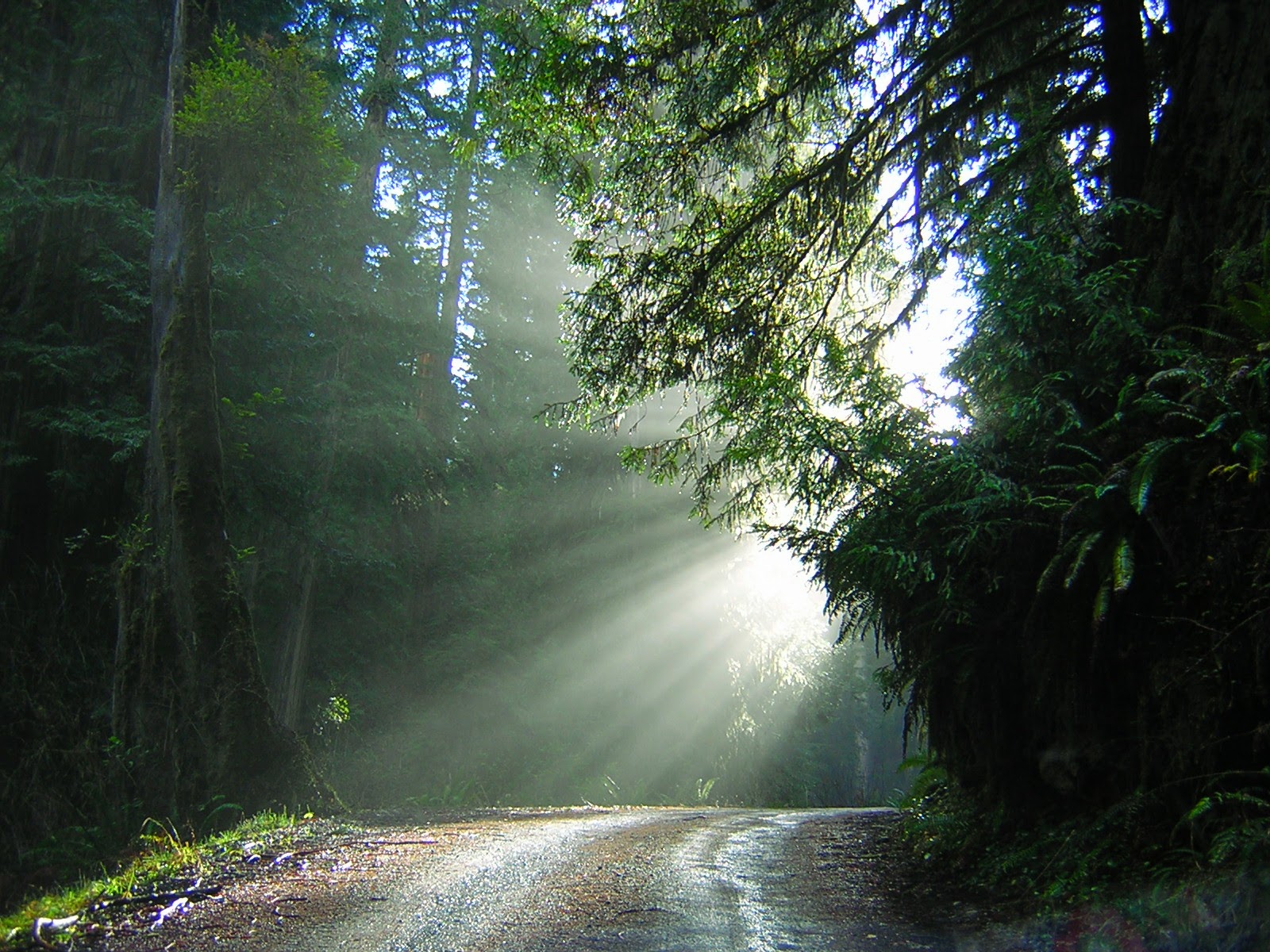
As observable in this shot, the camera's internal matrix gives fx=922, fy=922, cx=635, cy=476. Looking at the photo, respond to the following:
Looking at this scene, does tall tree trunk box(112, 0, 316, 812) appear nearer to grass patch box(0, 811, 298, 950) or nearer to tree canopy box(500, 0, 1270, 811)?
grass patch box(0, 811, 298, 950)

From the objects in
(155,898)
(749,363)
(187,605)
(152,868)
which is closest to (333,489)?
(187,605)

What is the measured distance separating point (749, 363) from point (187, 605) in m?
6.58

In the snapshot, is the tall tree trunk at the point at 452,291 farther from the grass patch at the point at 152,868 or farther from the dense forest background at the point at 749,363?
the grass patch at the point at 152,868

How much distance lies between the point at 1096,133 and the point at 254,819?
9.80 metres

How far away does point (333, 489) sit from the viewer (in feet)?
62.6

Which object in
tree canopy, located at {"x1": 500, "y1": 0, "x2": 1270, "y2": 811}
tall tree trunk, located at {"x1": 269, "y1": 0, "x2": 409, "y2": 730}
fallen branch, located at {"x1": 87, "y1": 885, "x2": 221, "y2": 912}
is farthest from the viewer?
tall tree trunk, located at {"x1": 269, "y1": 0, "x2": 409, "y2": 730}

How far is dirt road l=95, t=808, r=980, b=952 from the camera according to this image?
4.26 m

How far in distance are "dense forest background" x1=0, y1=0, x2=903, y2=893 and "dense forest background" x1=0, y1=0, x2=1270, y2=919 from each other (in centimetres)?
9

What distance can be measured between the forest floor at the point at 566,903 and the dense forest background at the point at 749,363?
0.70m

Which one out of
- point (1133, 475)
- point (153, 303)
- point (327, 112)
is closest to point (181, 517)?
point (153, 303)

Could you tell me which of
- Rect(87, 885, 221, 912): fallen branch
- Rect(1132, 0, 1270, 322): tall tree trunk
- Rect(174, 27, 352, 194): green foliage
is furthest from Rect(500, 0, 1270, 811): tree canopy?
Rect(87, 885, 221, 912): fallen branch

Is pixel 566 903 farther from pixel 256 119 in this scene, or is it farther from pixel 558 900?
pixel 256 119

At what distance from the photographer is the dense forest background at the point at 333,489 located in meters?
→ 10.7

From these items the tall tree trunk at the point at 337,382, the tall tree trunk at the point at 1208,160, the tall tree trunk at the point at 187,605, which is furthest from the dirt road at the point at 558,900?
the tall tree trunk at the point at 337,382
